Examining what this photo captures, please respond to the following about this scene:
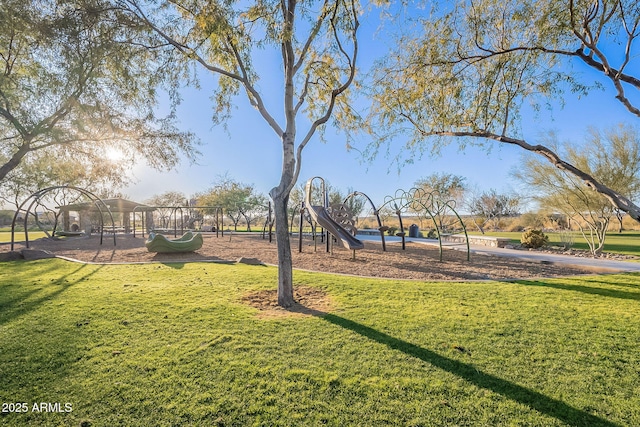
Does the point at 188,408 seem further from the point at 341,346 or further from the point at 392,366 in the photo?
the point at 392,366

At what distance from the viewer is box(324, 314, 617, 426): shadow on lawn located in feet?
6.75

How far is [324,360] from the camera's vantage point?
110 inches

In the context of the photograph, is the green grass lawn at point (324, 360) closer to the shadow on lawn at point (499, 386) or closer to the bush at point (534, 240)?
the shadow on lawn at point (499, 386)

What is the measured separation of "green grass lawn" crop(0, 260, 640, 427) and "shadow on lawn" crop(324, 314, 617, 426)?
13 mm

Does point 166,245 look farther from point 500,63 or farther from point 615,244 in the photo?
point 615,244

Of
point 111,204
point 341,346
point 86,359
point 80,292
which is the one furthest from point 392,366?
point 111,204

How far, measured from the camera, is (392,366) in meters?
2.70

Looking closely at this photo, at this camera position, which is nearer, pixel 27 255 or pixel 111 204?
pixel 27 255

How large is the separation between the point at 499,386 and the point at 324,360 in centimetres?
149

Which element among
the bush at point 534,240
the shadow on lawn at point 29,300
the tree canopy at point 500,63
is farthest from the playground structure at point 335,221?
the bush at point 534,240

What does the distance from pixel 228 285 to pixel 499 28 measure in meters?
8.08

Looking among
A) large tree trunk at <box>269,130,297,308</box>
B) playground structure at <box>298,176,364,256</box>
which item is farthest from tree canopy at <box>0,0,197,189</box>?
playground structure at <box>298,176,364,256</box>

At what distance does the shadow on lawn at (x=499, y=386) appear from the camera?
2057 mm

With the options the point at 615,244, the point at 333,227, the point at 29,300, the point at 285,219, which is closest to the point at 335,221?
the point at 333,227
